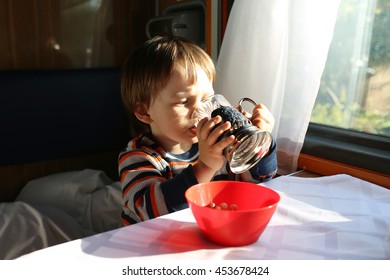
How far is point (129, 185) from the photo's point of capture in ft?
3.15

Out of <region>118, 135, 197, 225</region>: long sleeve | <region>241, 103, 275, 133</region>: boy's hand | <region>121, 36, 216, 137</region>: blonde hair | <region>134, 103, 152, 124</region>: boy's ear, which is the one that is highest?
<region>121, 36, 216, 137</region>: blonde hair

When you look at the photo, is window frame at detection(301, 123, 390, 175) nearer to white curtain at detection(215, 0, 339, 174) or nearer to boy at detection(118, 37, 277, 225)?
white curtain at detection(215, 0, 339, 174)

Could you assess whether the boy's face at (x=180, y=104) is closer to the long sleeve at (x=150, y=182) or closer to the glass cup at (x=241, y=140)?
the long sleeve at (x=150, y=182)

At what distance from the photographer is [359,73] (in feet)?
4.28

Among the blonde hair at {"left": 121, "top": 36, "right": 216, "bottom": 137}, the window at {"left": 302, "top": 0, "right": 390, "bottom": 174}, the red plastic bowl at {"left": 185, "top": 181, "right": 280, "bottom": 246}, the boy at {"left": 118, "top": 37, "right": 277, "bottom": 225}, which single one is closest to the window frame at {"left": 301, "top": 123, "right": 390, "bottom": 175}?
the window at {"left": 302, "top": 0, "right": 390, "bottom": 174}

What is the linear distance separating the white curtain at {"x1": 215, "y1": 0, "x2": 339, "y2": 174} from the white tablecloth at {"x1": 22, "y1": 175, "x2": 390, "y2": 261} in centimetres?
38

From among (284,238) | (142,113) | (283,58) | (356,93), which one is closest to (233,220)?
(284,238)

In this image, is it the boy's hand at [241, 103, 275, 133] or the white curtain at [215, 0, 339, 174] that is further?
the white curtain at [215, 0, 339, 174]

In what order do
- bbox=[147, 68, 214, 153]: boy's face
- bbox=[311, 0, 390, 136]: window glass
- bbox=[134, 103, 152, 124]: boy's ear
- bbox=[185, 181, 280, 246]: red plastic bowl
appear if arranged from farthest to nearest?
bbox=[311, 0, 390, 136]: window glass → bbox=[134, 103, 152, 124]: boy's ear → bbox=[147, 68, 214, 153]: boy's face → bbox=[185, 181, 280, 246]: red plastic bowl

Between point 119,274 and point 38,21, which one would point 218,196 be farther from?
point 38,21

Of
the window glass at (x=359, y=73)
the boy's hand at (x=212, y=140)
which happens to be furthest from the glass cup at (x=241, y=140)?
the window glass at (x=359, y=73)

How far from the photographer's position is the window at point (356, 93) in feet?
3.96

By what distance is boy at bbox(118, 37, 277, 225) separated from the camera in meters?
0.88

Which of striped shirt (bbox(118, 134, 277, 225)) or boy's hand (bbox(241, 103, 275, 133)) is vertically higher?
boy's hand (bbox(241, 103, 275, 133))
